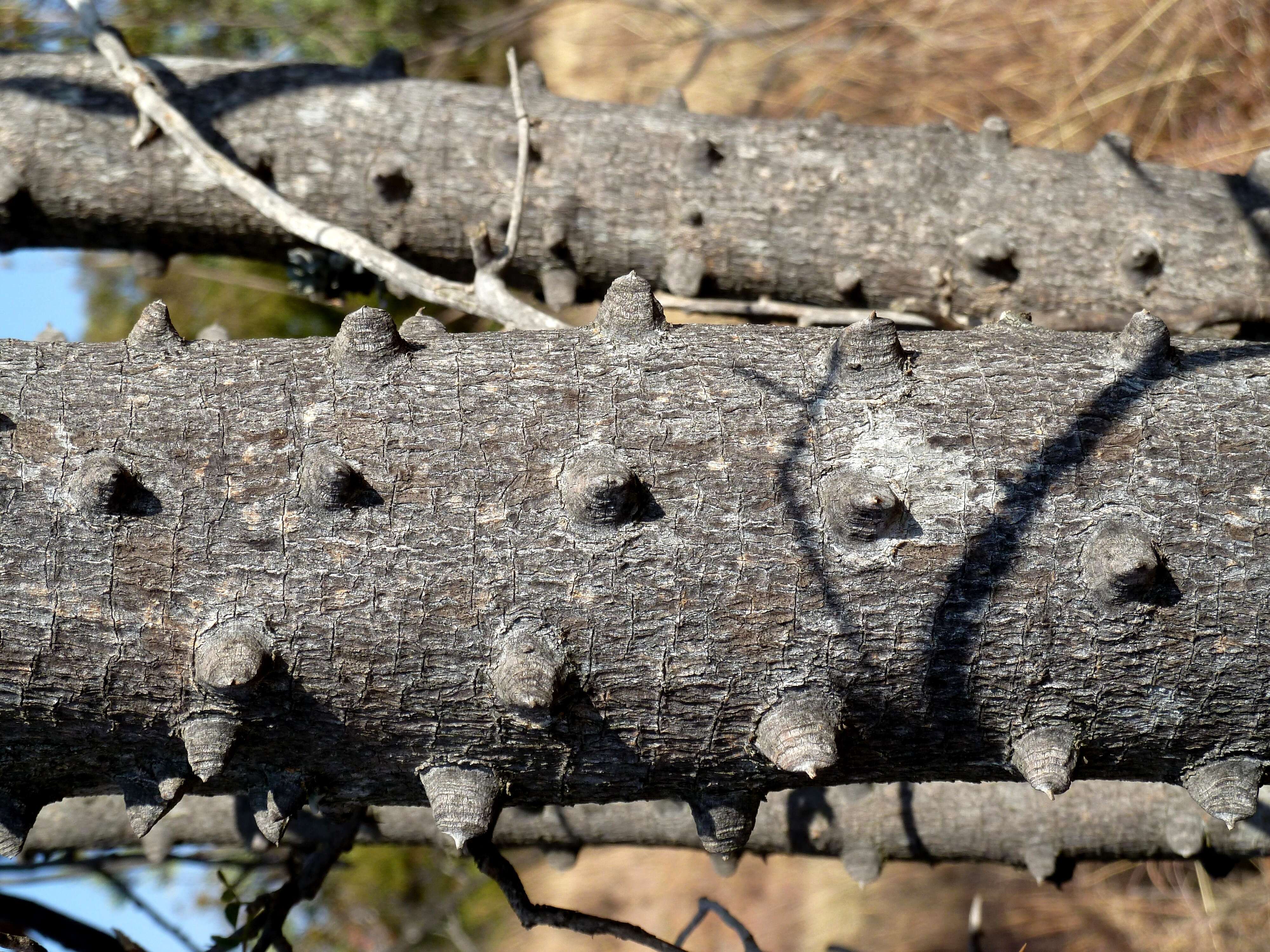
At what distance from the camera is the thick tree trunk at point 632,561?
3.56 feet

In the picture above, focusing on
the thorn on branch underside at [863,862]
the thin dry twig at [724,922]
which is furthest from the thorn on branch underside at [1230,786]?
the thorn on branch underside at [863,862]

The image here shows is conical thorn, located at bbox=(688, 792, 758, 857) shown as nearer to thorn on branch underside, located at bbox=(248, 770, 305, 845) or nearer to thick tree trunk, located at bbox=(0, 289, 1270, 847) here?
thick tree trunk, located at bbox=(0, 289, 1270, 847)

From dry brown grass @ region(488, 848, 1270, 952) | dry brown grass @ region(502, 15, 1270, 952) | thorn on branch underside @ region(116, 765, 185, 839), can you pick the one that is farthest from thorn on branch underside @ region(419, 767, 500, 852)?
dry brown grass @ region(502, 15, 1270, 952)

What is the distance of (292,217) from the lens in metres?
1.99

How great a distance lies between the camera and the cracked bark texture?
223 cm

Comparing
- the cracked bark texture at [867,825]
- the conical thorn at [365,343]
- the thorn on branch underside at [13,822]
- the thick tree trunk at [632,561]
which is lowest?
the thorn on branch underside at [13,822]

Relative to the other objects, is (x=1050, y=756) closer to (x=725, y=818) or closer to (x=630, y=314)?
(x=725, y=818)

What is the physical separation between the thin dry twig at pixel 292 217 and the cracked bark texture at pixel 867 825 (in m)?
1.11

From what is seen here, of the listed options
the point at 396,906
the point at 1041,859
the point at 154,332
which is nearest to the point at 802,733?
the point at 154,332

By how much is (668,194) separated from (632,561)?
4.24 feet

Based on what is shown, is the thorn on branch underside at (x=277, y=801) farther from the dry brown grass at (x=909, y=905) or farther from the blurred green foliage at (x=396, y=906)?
the blurred green foliage at (x=396, y=906)

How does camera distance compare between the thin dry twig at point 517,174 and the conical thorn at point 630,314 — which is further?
the thin dry twig at point 517,174

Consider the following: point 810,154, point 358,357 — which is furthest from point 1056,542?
point 810,154

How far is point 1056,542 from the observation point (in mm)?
1090
